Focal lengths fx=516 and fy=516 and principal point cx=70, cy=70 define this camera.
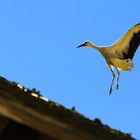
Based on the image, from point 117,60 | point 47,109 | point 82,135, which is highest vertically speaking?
point 117,60

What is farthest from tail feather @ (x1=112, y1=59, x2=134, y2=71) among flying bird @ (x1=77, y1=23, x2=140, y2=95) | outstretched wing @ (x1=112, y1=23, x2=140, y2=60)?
outstretched wing @ (x1=112, y1=23, x2=140, y2=60)

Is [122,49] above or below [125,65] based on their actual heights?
above

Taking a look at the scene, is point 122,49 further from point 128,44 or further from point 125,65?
point 125,65

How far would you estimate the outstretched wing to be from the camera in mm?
14562

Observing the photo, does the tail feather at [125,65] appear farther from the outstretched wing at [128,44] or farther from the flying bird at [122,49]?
the outstretched wing at [128,44]

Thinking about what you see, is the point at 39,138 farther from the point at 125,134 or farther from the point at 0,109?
the point at 125,134

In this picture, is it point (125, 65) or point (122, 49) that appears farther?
point (122, 49)

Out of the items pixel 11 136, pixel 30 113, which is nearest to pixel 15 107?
pixel 30 113

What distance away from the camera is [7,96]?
391 centimetres

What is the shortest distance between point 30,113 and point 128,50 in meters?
11.5

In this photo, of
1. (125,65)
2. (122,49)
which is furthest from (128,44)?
(125,65)

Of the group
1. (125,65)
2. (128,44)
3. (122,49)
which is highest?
(128,44)

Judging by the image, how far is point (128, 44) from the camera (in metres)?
14.7

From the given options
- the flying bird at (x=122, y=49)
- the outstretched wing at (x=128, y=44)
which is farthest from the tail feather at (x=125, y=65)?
the outstretched wing at (x=128, y=44)
